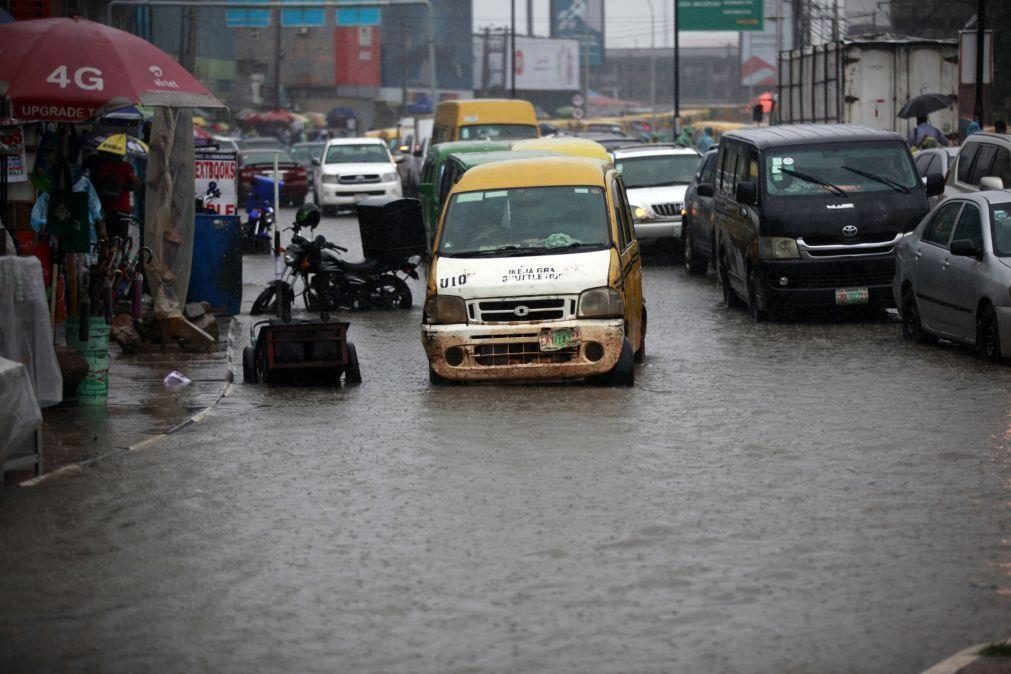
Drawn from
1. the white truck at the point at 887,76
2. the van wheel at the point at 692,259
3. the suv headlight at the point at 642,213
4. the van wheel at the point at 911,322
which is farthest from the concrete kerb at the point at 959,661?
the white truck at the point at 887,76

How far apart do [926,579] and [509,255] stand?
24.4ft

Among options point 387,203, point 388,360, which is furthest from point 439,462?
point 387,203

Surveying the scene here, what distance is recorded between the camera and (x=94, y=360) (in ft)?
45.2

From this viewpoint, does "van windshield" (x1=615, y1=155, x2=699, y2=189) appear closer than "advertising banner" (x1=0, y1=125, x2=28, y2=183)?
No

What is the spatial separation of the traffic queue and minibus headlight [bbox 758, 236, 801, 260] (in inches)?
0.6

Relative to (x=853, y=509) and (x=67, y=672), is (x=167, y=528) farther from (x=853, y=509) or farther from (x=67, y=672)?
→ (x=853, y=509)

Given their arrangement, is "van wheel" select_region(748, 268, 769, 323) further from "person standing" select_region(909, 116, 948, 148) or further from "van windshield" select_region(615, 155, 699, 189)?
"person standing" select_region(909, 116, 948, 148)

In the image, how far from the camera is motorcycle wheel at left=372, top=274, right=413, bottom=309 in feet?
72.0

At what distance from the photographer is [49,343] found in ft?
39.2

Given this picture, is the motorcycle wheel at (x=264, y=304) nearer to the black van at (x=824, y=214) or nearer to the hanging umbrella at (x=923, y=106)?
the black van at (x=824, y=214)

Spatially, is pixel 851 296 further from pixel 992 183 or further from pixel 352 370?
pixel 352 370

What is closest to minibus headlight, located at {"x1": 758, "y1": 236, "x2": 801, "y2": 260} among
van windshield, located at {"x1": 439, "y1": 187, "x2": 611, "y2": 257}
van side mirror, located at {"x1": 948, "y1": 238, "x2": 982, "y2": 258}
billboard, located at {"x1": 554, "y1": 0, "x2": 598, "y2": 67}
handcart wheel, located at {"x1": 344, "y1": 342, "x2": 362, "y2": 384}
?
van side mirror, located at {"x1": 948, "y1": 238, "x2": 982, "y2": 258}

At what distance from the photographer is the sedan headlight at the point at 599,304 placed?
14.2 meters

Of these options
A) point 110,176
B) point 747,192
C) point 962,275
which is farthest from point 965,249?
point 110,176
